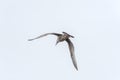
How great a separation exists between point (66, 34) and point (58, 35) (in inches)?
23.4

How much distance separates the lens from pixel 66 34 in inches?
1346

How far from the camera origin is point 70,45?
112 ft

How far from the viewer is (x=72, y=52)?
110ft

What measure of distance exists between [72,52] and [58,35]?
1.74 metres

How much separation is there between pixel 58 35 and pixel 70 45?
1156 millimetres

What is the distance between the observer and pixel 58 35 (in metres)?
34.2
